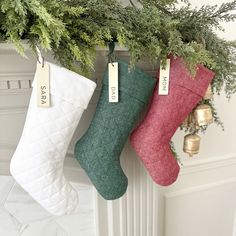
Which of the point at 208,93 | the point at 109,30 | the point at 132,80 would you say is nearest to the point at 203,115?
the point at 208,93

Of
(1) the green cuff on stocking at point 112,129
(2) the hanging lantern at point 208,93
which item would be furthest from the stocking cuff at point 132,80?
(2) the hanging lantern at point 208,93

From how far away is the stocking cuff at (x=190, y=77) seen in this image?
0.78 meters

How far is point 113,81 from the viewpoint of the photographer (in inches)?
30.7

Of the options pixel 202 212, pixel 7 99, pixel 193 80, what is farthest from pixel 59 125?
pixel 202 212

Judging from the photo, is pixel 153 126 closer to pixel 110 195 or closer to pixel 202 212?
pixel 110 195

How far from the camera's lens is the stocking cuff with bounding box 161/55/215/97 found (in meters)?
0.78

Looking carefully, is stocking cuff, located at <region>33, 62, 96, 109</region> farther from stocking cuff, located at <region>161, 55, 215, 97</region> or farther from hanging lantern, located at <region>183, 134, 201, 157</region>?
hanging lantern, located at <region>183, 134, 201, 157</region>

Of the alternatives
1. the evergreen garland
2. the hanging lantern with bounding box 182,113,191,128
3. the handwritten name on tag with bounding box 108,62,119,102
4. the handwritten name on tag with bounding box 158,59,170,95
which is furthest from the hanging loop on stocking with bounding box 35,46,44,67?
the hanging lantern with bounding box 182,113,191,128

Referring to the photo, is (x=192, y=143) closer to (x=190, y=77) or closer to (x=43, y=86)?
(x=190, y=77)

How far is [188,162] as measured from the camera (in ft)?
4.15

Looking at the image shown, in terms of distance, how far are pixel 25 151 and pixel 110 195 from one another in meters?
0.28

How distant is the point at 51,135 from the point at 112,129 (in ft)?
0.54

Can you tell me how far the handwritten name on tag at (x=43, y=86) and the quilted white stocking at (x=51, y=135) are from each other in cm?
1

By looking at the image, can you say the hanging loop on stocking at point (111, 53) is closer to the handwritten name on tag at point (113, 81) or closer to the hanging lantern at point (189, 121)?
the handwritten name on tag at point (113, 81)
